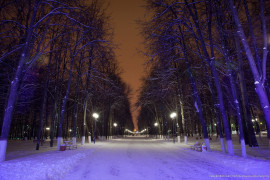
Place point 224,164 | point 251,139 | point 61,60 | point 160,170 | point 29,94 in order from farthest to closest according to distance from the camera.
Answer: point 29,94
point 61,60
point 251,139
point 224,164
point 160,170

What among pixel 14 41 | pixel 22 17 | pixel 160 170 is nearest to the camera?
pixel 160 170

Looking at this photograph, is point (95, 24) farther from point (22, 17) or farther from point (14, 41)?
point (14, 41)

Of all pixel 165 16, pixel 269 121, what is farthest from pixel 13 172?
pixel 165 16

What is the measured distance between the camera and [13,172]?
7043 millimetres

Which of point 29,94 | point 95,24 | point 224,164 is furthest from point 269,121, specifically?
point 29,94

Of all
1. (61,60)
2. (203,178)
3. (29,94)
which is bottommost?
(203,178)

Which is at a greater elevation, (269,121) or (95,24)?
(95,24)

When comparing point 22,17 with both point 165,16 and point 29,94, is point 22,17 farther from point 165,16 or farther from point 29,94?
point 29,94

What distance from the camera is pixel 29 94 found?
107 feet

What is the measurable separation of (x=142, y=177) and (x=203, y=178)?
223cm

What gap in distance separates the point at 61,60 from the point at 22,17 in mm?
7484

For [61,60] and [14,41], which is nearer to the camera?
[14,41]

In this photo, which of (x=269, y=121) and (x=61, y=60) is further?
(x=61, y=60)

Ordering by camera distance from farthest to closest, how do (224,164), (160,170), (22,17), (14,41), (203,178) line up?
(14,41), (22,17), (224,164), (160,170), (203,178)
